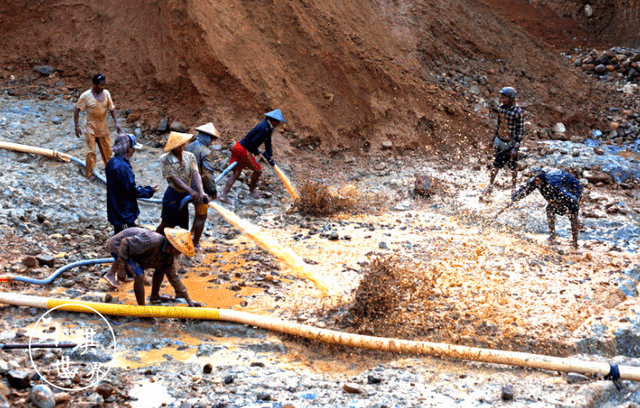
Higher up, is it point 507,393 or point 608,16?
point 608,16

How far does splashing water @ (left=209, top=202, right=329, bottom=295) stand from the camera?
21.6 feet

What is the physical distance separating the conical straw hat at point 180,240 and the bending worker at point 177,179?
1213 mm

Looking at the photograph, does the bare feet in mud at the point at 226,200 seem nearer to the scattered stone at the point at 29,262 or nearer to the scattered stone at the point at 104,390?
the scattered stone at the point at 29,262

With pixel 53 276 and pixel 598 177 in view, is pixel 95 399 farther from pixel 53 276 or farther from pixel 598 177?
pixel 598 177

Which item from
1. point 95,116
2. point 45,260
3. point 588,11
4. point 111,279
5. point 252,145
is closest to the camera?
point 111,279

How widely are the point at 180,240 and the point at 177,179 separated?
1306mm

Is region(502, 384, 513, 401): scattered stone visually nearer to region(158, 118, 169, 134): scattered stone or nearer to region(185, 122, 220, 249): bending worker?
region(185, 122, 220, 249): bending worker

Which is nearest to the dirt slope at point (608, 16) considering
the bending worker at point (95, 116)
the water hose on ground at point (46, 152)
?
the bending worker at point (95, 116)

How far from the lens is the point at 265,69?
444 inches

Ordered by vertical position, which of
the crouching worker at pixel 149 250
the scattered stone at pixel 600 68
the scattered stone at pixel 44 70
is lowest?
the crouching worker at pixel 149 250

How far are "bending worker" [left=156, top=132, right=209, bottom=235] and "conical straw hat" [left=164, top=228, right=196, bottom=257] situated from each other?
1213mm

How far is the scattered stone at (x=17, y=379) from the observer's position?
409 centimetres

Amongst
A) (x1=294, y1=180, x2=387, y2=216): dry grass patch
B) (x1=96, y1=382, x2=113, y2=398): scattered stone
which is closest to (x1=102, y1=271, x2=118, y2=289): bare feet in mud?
(x1=96, y1=382, x2=113, y2=398): scattered stone

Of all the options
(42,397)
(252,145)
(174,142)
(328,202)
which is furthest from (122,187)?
(328,202)
